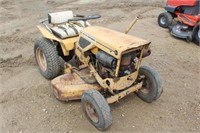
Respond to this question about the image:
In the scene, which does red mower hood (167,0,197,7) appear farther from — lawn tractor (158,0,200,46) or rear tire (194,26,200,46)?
rear tire (194,26,200,46)

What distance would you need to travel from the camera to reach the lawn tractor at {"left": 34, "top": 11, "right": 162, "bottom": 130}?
10.0 feet

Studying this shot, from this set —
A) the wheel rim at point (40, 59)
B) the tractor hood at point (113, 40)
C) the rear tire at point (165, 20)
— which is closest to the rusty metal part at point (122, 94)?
the tractor hood at point (113, 40)

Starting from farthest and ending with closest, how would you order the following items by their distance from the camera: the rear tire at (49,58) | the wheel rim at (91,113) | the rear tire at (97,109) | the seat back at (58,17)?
the seat back at (58,17) < the rear tire at (49,58) < the wheel rim at (91,113) < the rear tire at (97,109)

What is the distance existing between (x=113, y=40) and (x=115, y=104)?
3.50ft

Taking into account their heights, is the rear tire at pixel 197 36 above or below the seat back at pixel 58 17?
below

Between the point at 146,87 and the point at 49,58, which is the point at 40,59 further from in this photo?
the point at 146,87

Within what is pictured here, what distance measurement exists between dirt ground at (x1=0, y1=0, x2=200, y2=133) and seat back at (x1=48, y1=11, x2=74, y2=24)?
101cm

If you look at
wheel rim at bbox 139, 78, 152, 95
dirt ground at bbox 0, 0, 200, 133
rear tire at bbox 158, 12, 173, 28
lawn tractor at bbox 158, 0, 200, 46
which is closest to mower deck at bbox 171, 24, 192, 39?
lawn tractor at bbox 158, 0, 200, 46

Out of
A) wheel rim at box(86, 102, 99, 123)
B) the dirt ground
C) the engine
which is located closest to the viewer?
the engine

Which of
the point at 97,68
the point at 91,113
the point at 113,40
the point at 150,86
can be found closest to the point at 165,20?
the point at 150,86

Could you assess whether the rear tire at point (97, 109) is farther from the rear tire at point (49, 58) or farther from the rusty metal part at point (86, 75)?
the rear tire at point (49, 58)

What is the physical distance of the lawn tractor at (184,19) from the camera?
610 centimetres

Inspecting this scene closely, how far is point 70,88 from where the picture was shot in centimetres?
347

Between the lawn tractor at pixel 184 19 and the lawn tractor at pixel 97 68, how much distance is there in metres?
3.05
